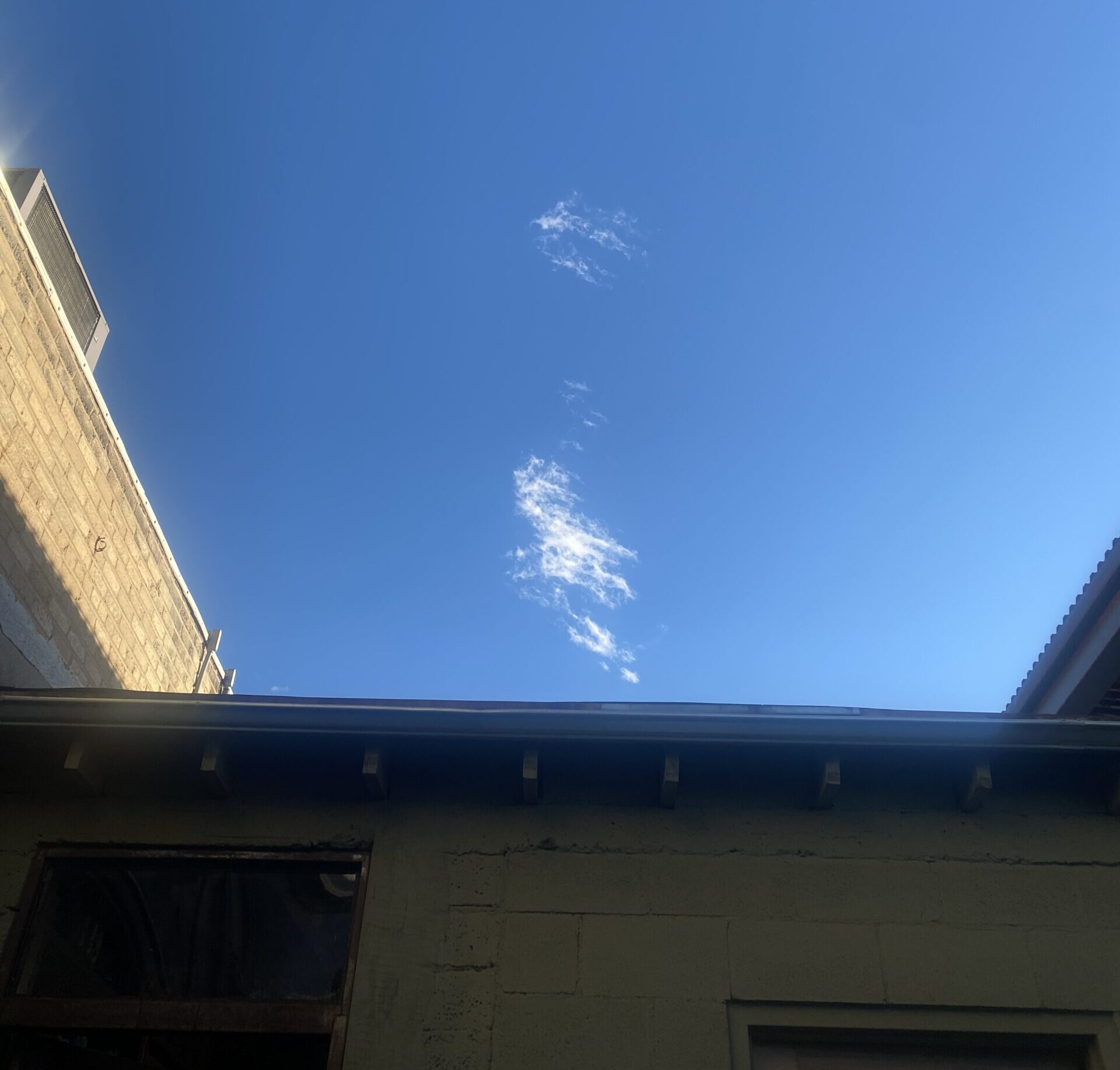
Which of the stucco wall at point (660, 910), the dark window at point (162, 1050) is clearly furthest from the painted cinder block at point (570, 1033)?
the dark window at point (162, 1050)

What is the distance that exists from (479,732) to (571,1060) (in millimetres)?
1611

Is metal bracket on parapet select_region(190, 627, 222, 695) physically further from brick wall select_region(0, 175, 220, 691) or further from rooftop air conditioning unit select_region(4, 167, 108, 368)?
rooftop air conditioning unit select_region(4, 167, 108, 368)

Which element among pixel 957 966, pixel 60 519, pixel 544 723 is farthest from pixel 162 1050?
pixel 60 519

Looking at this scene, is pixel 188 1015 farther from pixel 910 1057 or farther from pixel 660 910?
pixel 910 1057

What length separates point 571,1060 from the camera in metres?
4.84

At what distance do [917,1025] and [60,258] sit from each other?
407 inches

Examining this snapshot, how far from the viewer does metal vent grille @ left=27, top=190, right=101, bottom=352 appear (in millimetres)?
10031

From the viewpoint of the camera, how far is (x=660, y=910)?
526 cm

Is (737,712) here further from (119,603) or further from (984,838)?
(119,603)

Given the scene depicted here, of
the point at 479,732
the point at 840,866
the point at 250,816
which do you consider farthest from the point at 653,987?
the point at 250,816

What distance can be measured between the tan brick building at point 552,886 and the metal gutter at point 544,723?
0.6 inches

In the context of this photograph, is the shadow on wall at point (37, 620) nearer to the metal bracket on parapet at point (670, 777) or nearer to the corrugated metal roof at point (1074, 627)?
the metal bracket on parapet at point (670, 777)

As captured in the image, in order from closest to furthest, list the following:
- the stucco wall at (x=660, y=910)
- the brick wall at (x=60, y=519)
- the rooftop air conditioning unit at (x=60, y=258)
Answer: the stucco wall at (x=660, y=910) < the brick wall at (x=60, y=519) < the rooftop air conditioning unit at (x=60, y=258)

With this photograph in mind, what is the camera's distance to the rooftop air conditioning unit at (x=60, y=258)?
9828mm
